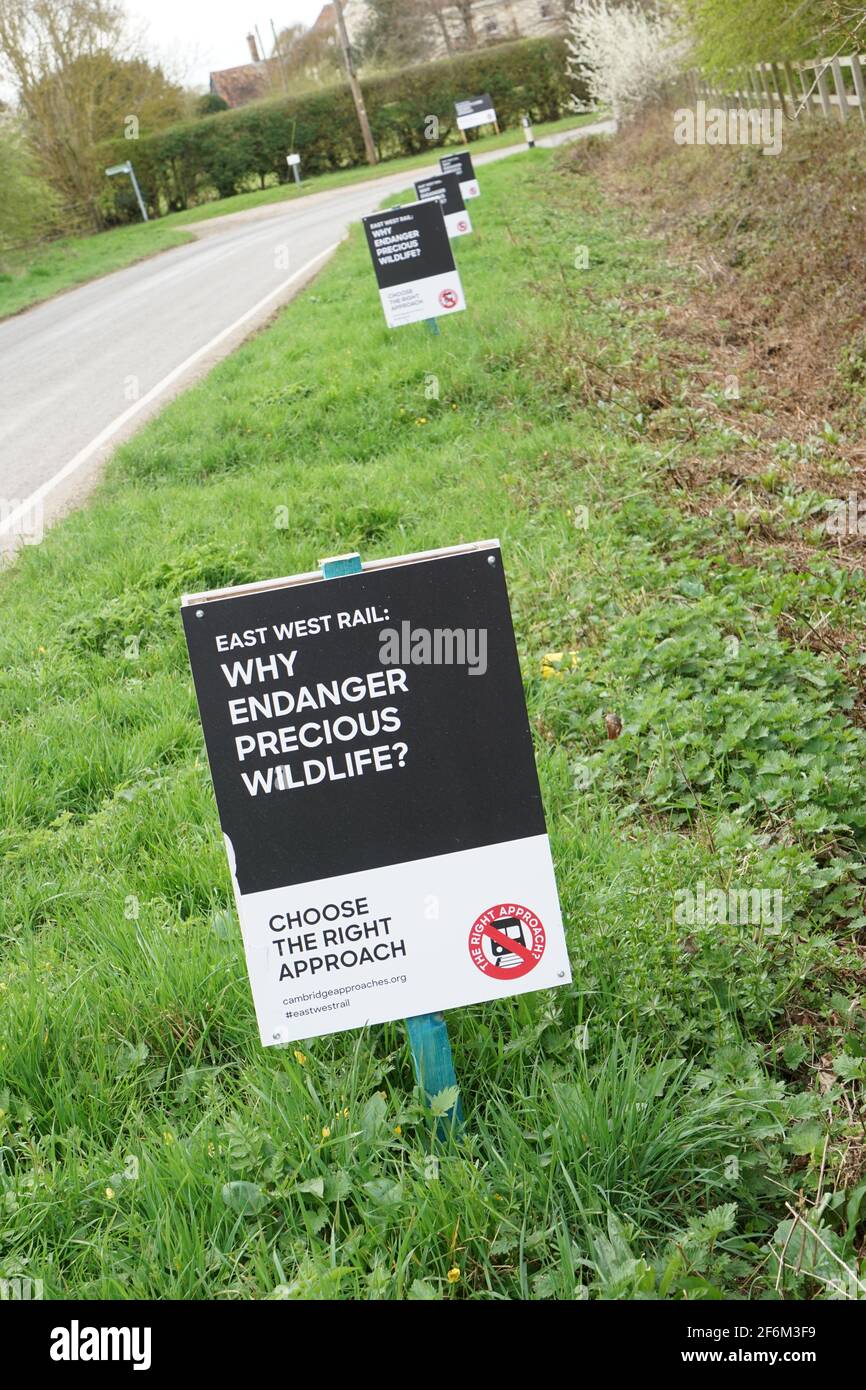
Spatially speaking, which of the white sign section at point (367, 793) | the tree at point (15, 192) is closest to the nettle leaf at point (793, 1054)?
the white sign section at point (367, 793)

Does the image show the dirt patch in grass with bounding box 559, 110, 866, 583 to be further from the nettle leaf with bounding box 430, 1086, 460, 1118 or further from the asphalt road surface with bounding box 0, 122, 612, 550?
the asphalt road surface with bounding box 0, 122, 612, 550

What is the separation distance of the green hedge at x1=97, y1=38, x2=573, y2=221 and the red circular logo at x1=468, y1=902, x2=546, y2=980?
41.2 m

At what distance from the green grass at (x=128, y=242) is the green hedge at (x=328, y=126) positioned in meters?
0.88

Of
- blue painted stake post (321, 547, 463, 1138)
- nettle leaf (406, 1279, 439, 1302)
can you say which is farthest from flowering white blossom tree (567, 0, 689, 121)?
nettle leaf (406, 1279, 439, 1302)

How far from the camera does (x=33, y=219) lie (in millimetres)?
29094

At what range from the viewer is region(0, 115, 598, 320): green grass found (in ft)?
76.9

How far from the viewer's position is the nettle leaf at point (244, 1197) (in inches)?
91.3

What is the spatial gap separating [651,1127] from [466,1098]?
17.2 inches

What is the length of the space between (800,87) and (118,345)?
958cm

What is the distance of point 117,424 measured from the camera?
34.2ft

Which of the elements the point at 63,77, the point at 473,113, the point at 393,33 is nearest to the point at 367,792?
the point at 473,113

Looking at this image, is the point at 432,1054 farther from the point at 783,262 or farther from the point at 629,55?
the point at 629,55

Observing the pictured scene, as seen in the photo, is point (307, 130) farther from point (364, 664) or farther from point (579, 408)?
point (364, 664)
